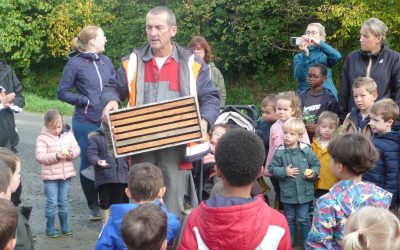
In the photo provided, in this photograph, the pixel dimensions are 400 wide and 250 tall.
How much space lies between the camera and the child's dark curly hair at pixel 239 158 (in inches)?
141

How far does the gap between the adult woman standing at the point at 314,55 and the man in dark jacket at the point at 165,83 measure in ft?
7.85

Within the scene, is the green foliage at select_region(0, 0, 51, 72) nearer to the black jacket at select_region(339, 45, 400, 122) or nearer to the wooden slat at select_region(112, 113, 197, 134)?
the black jacket at select_region(339, 45, 400, 122)

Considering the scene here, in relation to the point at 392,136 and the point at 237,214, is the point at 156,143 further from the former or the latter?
the point at 392,136

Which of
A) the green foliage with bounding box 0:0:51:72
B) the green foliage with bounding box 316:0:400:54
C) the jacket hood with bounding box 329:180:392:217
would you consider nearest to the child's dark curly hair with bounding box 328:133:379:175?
the jacket hood with bounding box 329:180:392:217

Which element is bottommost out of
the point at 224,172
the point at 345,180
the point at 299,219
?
the point at 299,219

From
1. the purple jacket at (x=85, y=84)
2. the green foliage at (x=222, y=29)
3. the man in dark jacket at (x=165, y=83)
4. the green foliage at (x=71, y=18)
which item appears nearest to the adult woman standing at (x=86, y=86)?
the purple jacket at (x=85, y=84)

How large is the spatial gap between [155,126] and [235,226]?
194 centimetres

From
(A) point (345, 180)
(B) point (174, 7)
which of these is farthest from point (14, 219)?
(B) point (174, 7)

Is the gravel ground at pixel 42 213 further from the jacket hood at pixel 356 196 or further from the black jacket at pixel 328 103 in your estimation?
the jacket hood at pixel 356 196

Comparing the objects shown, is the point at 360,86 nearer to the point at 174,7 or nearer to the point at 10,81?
the point at 10,81

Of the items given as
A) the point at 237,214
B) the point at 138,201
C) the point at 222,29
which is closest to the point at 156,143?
the point at 138,201

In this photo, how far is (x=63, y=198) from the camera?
715 centimetres

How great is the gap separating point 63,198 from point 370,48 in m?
3.88

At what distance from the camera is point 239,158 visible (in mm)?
3572
